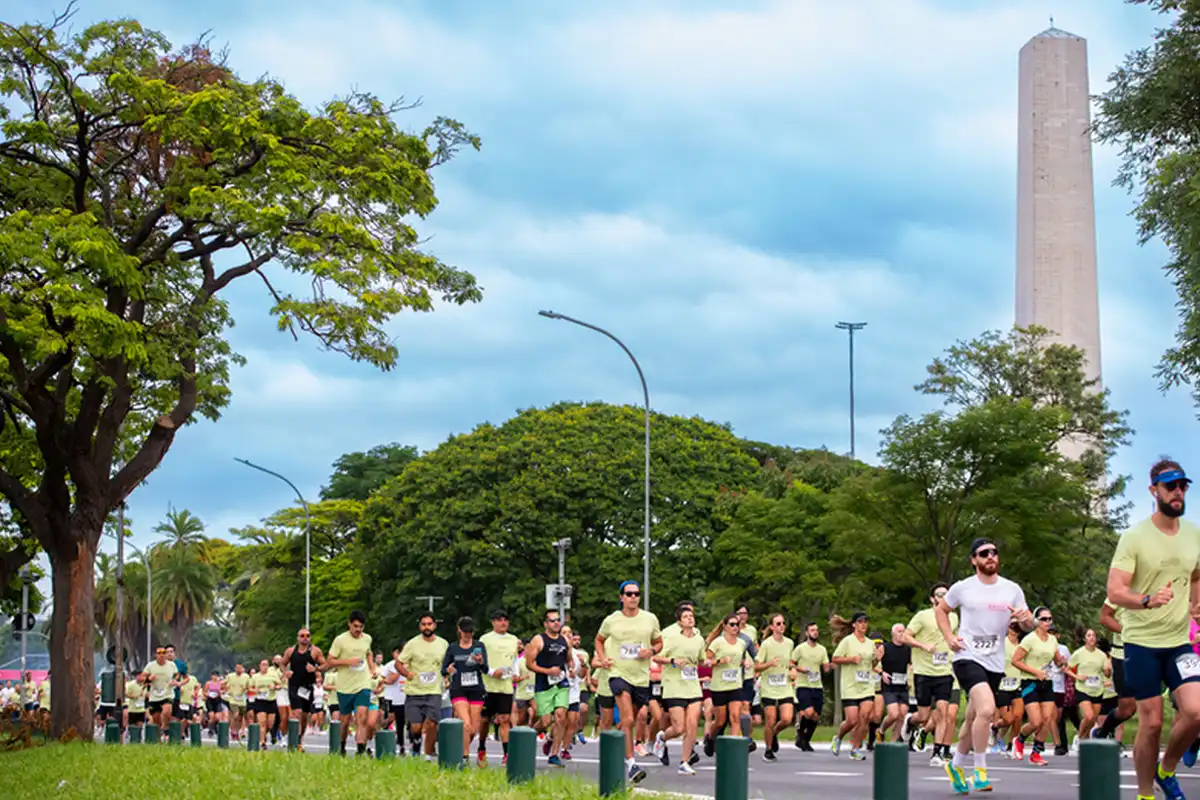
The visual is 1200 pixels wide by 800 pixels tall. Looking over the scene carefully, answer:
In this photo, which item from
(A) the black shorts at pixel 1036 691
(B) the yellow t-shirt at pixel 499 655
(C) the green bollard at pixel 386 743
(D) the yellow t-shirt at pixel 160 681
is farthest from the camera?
(D) the yellow t-shirt at pixel 160 681

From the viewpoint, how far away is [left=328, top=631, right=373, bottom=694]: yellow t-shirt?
72.2 feet

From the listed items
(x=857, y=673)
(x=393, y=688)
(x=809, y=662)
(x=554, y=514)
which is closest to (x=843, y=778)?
(x=857, y=673)

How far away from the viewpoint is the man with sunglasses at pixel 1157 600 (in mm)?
10273

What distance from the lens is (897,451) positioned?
40.9 metres

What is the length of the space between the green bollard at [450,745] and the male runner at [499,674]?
27.2 feet

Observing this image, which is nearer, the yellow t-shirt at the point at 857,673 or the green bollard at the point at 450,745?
the green bollard at the point at 450,745

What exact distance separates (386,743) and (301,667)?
1046 centimetres

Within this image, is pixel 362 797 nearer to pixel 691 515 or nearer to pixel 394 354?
pixel 394 354

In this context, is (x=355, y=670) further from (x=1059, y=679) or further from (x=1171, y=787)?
(x=1171, y=787)

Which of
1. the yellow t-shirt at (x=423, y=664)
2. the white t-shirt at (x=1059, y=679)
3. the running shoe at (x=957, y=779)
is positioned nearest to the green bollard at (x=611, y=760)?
the running shoe at (x=957, y=779)

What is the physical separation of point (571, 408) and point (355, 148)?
40.6m

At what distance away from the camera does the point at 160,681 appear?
31906 mm

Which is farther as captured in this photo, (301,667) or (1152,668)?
(301,667)

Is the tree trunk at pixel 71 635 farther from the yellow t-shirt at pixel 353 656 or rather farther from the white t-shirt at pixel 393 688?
the yellow t-shirt at pixel 353 656
